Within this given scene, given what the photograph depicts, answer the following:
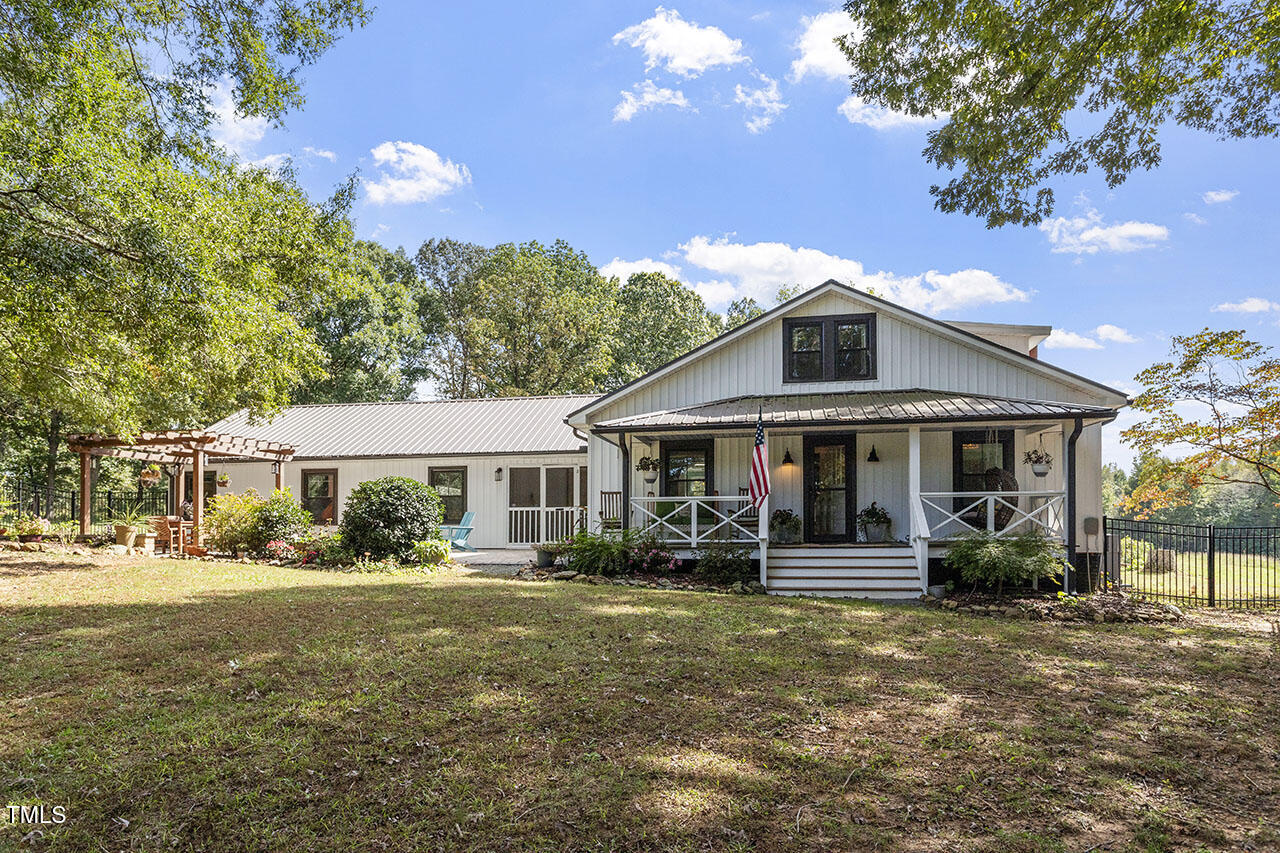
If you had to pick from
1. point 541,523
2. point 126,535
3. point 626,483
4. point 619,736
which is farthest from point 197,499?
point 619,736

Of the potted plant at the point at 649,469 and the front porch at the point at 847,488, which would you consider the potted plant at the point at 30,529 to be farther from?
the potted plant at the point at 649,469

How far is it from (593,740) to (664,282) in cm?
3533

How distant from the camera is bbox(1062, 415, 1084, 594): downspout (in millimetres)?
11172

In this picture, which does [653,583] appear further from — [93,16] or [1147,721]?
[93,16]

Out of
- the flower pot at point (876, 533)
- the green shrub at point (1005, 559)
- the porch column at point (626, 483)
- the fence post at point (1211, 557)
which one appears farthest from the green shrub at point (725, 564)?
the fence post at point (1211, 557)

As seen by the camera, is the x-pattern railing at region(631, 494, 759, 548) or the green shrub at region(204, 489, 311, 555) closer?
the x-pattern railing at region(631, 494, 759, 548)

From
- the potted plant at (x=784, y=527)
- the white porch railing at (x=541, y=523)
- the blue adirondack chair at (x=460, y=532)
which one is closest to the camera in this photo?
the potted plant at (x=784, y=527)

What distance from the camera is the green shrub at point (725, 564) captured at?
12125 millimetres

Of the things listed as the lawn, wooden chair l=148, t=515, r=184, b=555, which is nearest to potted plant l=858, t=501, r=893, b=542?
the lawn

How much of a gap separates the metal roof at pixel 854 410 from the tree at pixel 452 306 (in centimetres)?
2372

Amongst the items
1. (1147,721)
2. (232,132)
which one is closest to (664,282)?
(232,132)

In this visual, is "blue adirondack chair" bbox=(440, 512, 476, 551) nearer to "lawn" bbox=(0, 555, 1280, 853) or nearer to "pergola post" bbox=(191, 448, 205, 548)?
"pergola post" bbox=(191, 448, 205, 548)

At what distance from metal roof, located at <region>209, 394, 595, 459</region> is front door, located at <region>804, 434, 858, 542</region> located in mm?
6985

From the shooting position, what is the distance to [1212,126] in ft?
24.4
